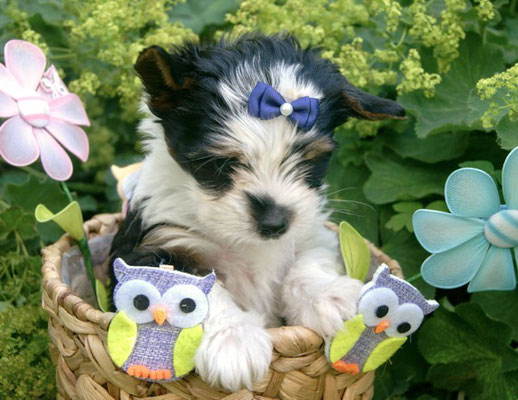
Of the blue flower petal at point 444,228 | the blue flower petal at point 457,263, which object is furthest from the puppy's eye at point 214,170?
the blue flower petal at point 457,263

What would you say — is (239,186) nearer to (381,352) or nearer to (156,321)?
(156,321)

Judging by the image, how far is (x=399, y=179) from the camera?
12.3 feet

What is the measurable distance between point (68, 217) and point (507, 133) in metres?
2.10

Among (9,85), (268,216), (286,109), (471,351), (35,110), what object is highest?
(286,109)

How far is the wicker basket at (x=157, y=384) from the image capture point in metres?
2.24

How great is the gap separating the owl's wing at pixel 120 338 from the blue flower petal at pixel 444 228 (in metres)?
1.30

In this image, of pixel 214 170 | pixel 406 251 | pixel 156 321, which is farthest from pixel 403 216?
pixel 156 321

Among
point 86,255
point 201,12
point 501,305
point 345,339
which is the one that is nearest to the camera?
point 345,339

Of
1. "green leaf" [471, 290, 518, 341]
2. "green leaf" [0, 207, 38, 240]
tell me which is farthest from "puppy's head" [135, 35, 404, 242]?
"green leaf" [0, 207, 38, 240]

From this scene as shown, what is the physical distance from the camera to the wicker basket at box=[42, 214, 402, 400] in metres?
2.24

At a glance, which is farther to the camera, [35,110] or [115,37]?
[115,37]

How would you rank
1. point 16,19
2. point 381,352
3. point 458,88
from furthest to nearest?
point 16,19 < point 458,88 < point 381,352

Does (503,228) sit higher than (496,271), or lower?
higher

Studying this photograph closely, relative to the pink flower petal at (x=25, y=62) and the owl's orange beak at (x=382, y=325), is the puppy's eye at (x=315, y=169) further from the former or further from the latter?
the pink flower petal at (x=25, y=62)
